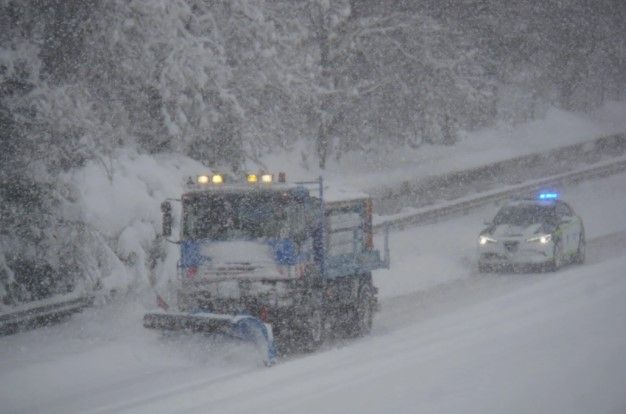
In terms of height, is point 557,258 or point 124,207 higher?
point 124,207

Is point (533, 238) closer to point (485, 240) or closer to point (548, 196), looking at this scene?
point (485, 240)

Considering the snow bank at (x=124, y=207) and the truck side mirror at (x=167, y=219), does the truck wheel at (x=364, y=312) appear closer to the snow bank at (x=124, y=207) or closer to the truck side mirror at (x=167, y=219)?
the truck side mirror at (x=167, y=219)

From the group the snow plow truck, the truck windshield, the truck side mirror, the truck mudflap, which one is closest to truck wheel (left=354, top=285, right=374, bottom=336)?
the snow plow truck

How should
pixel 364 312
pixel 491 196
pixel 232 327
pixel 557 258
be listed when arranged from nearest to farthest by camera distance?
1. pixel 232 327
2. pixel 364 312
3. pixel 557 258
4. pixel 491 196

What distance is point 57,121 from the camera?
14906 mm

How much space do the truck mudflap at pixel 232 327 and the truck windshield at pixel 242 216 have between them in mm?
1363

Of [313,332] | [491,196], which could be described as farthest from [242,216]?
[491,196]

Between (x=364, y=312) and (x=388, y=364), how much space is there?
3934mm

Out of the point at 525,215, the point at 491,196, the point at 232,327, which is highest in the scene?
the point at 491,196

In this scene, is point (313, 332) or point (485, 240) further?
point (485, 240)

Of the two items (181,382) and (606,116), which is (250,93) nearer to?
(181,382)

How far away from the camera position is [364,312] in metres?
14.9

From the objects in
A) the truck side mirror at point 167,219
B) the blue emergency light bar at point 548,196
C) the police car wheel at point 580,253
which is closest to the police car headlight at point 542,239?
the police car wheel at point 580,253

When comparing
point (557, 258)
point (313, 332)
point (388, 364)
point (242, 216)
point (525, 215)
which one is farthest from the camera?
point (525, 215)
